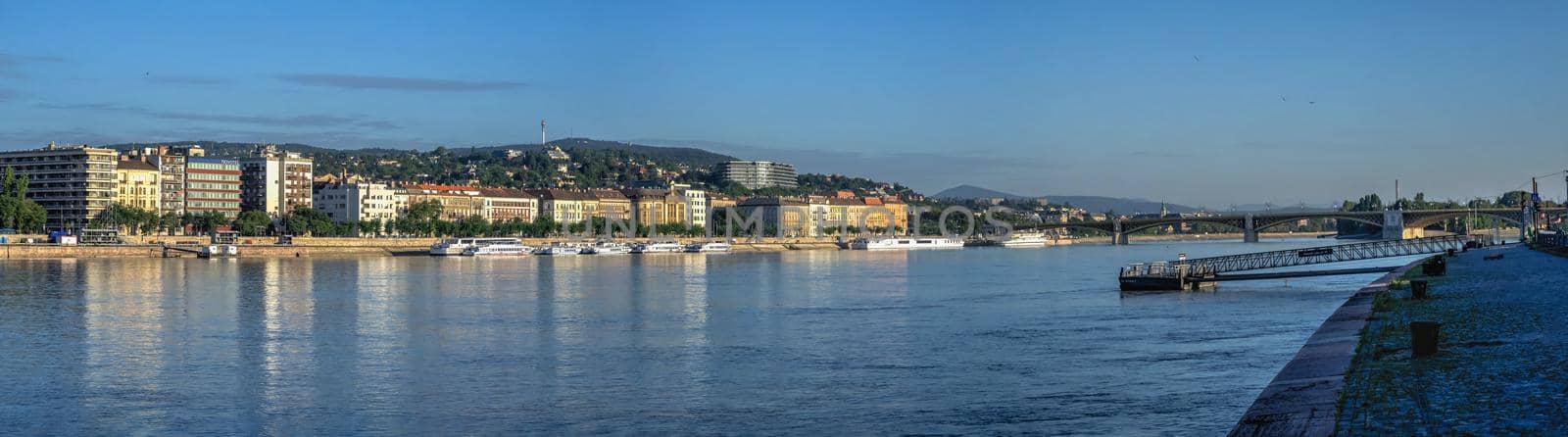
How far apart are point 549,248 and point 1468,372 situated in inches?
3343

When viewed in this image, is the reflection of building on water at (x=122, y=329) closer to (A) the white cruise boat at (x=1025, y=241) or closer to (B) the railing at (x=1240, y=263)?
(B) the railing at (x=1240, y=263)

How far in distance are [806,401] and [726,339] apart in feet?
27.9

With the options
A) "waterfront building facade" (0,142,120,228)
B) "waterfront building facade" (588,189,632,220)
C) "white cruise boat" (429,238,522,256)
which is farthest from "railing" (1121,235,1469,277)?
"waterfront building facade" (588,189,632,220)

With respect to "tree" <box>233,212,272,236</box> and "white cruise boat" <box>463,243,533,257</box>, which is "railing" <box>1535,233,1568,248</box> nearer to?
"white cruise boat" <box>463,243,533,257</box>

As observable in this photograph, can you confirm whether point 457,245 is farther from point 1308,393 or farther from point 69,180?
point 1308,393

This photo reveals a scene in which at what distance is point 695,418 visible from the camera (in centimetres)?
1600

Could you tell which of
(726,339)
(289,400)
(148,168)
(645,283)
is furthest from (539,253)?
(289,400)

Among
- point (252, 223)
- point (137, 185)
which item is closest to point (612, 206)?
point (137, 185)

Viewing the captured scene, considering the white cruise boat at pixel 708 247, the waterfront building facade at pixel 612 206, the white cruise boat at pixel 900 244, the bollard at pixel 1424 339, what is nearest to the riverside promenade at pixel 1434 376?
the bollard at pixel 1424 339

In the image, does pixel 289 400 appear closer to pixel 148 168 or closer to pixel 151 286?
pixel 151 286

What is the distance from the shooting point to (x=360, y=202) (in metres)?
115

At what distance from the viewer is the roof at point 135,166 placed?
10156 cm

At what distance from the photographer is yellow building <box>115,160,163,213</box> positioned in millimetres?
99812

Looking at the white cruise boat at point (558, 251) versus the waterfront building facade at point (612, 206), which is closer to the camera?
the white cruise boat at point (558, 251)
